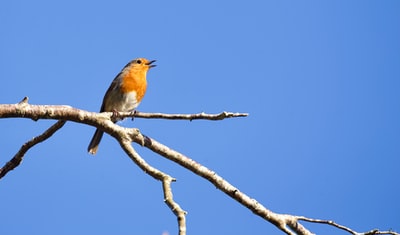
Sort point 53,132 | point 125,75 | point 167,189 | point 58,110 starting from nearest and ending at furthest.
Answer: point 167,189
point 58,110
point 53,132
point 125,75

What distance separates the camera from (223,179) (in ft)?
11.6

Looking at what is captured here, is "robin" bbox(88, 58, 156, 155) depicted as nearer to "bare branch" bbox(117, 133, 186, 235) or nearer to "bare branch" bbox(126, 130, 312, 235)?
"bare branch" bbox(117, 133, 186, 235)

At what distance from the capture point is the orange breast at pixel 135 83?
28.7ft

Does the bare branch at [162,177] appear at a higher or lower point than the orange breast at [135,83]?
lower

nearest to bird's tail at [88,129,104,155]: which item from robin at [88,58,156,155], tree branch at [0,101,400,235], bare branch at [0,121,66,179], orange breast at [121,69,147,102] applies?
robin at [88,58,156,155]

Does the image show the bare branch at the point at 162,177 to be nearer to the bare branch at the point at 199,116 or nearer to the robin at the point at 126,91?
the bare branch at the point at 199,116

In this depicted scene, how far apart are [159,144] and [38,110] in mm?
858

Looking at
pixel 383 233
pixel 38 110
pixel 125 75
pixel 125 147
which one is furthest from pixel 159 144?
pixel 125 75

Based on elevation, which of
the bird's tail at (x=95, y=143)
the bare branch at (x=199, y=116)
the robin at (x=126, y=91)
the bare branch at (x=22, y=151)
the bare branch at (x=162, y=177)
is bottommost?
the bare branch at (x=162, y=177)

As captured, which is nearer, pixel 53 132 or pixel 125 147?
pixel 125 147

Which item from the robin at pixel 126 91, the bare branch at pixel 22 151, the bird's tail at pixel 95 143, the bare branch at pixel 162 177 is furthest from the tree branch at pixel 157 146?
the robin at pixel 126 91

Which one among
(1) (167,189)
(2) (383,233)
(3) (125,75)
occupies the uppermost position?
(3) (125,75)

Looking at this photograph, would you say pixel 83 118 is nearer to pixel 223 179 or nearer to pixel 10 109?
pixel 10 109

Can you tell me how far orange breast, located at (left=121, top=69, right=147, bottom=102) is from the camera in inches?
344
